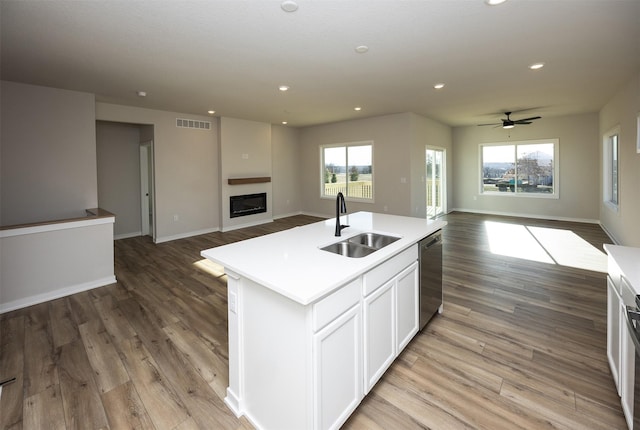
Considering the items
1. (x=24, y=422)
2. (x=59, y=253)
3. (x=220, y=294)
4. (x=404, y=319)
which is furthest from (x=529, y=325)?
(x=59, y=253)

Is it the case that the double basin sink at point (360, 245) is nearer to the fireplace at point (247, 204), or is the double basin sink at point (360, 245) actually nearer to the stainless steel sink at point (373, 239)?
the stainless steel sink at point (373, 239)

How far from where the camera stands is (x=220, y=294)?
11.2ft

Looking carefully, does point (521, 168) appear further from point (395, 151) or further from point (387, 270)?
point (387, 270)

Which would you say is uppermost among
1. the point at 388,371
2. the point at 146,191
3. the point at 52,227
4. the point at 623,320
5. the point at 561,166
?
the point at 561,166

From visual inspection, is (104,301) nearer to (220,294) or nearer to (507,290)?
(220,294)

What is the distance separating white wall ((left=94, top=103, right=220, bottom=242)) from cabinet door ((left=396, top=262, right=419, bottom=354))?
527 cm

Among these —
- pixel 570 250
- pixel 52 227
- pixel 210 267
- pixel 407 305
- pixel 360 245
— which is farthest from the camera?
pixel 570 250

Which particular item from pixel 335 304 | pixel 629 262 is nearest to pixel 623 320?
pixel 629 262

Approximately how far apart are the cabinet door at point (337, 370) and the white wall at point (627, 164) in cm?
466

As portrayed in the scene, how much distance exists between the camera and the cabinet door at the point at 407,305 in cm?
209

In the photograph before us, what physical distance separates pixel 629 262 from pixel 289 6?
2.77 meters

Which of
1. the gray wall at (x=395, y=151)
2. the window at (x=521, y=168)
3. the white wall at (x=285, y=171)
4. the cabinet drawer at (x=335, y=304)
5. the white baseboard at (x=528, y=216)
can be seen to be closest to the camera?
the cabinet drawer at (x=335, y=304)

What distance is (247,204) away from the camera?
289 inches

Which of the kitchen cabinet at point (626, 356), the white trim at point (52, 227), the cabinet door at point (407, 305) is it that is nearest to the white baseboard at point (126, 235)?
the white trim at point (52, 227)
